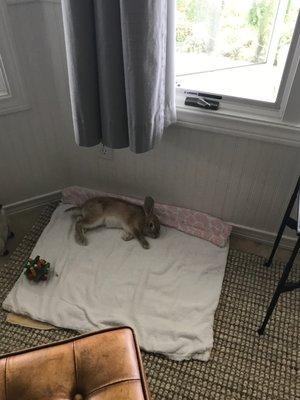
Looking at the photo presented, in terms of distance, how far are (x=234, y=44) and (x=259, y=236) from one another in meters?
0.96

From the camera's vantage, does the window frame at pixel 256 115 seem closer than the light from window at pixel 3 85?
Yes

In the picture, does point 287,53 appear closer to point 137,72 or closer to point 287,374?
point 137,72

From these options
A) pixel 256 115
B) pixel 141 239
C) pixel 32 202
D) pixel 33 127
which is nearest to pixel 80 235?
pixel 141 239

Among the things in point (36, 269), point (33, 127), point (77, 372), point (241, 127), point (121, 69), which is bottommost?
point (36, 269)

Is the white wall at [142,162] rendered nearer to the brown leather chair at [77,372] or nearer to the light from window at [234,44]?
the light from window at [234,44]

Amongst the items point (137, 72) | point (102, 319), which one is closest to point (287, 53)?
point (137, 72)

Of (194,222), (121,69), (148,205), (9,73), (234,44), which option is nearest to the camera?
(121,69)

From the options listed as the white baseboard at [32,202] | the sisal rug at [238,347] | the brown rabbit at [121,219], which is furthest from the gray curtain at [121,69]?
the sisal rug at [238,347]

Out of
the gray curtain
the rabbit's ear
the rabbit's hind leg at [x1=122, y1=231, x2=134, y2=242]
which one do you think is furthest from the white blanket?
the gray curtain

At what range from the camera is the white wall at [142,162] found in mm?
1519

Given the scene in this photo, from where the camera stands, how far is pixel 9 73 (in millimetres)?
1556

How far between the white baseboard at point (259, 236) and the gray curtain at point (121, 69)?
2.41ft

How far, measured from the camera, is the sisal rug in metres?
1.30

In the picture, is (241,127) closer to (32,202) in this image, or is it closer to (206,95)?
(206,95)
